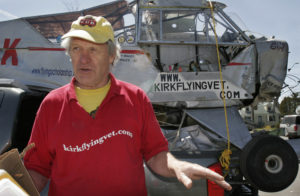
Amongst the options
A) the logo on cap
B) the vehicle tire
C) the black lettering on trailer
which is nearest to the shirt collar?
the logo on cap

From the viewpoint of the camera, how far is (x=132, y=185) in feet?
5.30

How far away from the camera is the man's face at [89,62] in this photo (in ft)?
5.78

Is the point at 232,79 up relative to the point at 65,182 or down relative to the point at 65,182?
up

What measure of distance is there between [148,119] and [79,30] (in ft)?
2.30

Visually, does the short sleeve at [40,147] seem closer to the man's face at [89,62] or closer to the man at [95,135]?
the man at [95,135]

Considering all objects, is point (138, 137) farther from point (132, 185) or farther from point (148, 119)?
point (132, 185)

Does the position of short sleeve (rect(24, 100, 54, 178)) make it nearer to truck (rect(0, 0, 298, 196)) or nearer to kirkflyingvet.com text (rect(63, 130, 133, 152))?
kirkflyingvet.com text (rect(63, 130, 133, 152))

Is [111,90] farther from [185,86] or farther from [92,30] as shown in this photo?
[185,86]

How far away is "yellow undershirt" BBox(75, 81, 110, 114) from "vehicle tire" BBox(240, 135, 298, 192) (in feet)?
6.36

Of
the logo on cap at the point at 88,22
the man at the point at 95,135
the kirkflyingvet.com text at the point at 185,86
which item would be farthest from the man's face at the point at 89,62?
the kirkflyingvet.com text at the point at 185,86

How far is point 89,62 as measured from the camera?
177 centimetres

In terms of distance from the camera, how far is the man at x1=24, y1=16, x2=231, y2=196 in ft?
5.17

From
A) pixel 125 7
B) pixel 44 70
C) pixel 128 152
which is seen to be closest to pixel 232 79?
pixel 125 7

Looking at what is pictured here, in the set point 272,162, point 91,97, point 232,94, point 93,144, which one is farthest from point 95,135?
point 232,94
